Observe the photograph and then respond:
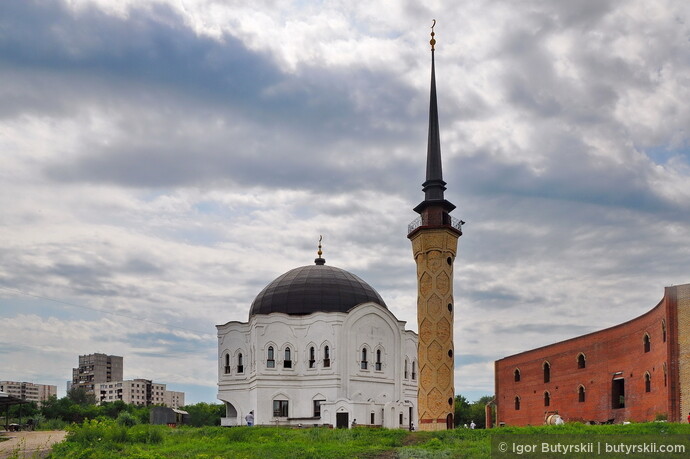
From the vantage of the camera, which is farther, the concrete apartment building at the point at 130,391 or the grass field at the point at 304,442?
the concrete apartment building at the point at 130,391

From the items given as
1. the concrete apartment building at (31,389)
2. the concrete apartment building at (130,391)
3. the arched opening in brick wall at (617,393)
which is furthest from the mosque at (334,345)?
the concrete apartment building at (31,389)

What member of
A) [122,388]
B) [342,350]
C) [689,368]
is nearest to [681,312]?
[689,368]

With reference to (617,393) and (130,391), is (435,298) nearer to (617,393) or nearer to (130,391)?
(617,393)

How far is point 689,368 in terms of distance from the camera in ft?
103

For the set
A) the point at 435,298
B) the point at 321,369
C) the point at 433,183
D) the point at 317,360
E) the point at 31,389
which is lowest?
the point at 31,389

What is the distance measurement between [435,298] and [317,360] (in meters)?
10.8

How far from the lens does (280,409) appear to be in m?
49.0

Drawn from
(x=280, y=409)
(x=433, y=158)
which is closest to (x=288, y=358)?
(x=280, y=409)

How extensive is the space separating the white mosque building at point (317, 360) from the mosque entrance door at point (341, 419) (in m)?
0.07

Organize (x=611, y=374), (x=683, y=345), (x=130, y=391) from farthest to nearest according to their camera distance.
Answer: (x=130, y=391) → (x=611, y=374) → (x=683, y=345)

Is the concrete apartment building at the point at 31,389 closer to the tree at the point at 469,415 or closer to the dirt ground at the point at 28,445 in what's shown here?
the tree at the point at 469,415

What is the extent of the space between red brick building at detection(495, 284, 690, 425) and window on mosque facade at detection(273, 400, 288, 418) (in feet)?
46.3

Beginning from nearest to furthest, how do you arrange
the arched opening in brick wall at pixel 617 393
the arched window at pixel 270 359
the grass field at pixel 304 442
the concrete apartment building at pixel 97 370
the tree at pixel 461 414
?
the grass field at pixel 304 442 < the arched opening in brick wall at pixel 617 393 < the arched window at pixel 270 359 < the tree at pixel 461 414 < the concrete apartment building at pixel 97 370

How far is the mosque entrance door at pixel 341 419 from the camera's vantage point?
4595cm
